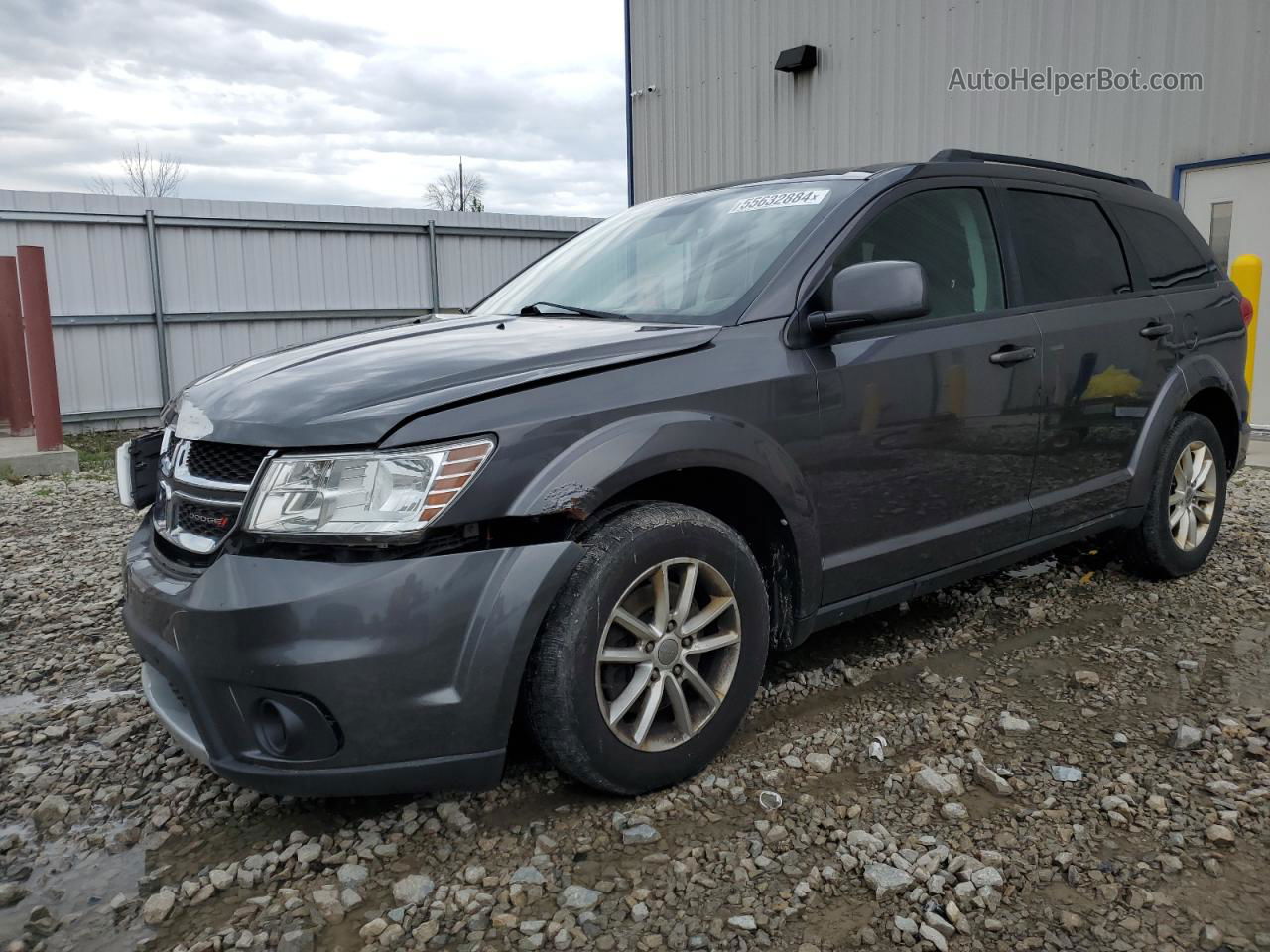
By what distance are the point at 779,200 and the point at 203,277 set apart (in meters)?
10.8

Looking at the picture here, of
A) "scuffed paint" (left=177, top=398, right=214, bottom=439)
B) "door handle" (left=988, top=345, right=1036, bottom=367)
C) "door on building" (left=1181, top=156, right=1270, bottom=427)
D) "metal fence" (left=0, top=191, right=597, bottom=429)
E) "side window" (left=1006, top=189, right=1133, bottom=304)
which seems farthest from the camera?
"metal fence" (left=0, top=191, right=597, bottom=429)

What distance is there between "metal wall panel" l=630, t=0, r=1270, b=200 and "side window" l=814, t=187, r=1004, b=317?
19.0ft

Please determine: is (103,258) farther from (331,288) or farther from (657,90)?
(657,90)

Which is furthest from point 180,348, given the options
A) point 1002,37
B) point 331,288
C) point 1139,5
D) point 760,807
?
point 760,807

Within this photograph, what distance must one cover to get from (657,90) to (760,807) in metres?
12.5

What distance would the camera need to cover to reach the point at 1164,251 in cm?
429

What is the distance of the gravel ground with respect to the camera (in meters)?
2.08

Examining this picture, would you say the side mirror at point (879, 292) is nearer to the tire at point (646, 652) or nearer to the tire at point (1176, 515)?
the tire at point (646, 652)

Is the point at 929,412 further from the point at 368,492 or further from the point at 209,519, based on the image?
the point at 209,519

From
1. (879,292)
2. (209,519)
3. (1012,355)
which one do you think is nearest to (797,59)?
(1012,355)

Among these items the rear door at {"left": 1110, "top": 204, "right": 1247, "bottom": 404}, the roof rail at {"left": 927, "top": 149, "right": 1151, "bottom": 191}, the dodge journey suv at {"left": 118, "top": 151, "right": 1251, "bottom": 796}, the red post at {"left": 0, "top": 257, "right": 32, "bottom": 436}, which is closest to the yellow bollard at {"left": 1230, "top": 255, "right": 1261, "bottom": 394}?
the rear door at {"left": 1110, "top": 204, "right": 1247, "bottom": 404}

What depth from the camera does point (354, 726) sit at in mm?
2137

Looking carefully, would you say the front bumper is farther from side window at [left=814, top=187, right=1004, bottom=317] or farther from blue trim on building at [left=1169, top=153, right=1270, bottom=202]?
blue trim on building at [left=1169, top=153, right=1270, bottom=202]

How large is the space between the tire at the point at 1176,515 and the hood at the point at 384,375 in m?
2.51
